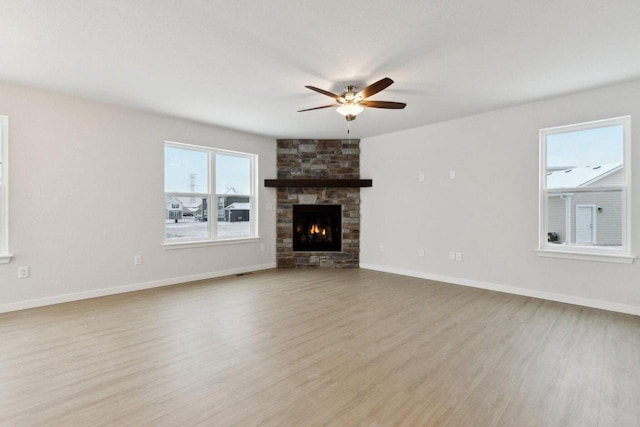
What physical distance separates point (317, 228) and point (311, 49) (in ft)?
13.3

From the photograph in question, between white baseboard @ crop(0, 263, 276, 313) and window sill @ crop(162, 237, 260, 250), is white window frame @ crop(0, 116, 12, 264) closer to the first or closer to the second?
white baseboard @ crop(0, 263, 276, 313)

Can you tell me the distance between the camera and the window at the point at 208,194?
4.89 meters

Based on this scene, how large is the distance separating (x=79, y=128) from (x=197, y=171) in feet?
5.43

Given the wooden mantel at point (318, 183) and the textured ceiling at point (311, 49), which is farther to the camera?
the wooden mantel at point (318, 183)

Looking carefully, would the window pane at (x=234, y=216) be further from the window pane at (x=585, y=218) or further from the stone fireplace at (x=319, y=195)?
the window pane at (x=585, y=218)

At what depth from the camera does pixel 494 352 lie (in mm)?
2523

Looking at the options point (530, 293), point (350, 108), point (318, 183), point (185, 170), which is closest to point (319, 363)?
point (350, 108)

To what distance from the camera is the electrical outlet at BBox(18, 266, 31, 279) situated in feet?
11.6

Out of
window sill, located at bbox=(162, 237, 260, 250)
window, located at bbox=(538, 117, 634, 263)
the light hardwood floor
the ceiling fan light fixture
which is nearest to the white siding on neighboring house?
window, located at bbox=(538, 117, 634, 263)

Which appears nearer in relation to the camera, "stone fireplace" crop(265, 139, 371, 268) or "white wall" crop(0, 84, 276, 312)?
"white wall" crop(0, 84, 276, 312)

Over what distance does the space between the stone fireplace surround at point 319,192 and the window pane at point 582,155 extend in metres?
3.18

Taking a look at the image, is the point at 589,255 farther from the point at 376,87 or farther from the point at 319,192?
the point at 319,192

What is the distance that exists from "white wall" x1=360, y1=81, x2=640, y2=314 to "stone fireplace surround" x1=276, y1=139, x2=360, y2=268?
24cm

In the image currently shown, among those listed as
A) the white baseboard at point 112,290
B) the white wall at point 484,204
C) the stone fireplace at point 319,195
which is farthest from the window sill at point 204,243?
the white wall at point 484,204
